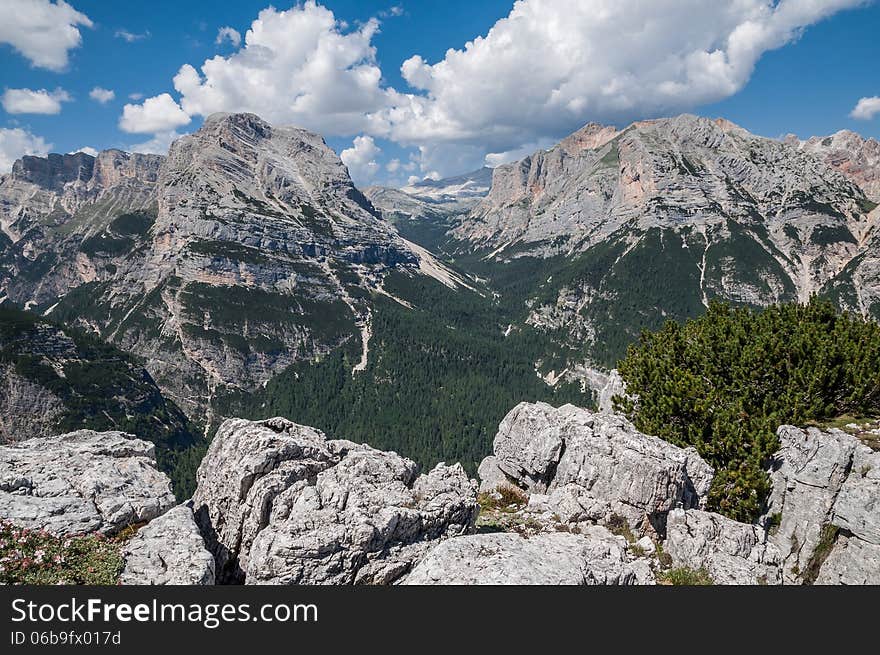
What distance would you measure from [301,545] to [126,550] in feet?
21.8

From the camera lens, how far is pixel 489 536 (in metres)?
20.5

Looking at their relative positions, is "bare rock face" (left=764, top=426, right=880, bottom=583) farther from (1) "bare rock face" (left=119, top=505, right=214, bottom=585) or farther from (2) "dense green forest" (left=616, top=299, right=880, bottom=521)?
(1) "bare rock face" (left=119, top=505, right=214, bottom=585)

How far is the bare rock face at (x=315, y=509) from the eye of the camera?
59.5 ft

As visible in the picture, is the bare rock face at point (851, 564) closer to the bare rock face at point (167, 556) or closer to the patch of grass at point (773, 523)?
the patch of grass at point (773, 523)

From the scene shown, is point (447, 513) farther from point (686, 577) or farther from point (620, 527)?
point (686, 577)

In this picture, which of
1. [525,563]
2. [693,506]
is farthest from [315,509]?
[693,506]

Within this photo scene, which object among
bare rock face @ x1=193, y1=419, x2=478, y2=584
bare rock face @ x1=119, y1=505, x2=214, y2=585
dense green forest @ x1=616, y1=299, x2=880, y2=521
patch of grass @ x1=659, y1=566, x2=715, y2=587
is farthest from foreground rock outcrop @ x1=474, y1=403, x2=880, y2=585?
bare rock face @ x1=119, y1=505, x2=214, y2=585

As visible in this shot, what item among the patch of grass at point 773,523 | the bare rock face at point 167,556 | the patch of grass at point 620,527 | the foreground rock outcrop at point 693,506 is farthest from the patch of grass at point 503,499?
the bare rock face at point 167,556

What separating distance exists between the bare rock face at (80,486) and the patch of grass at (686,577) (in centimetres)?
2349

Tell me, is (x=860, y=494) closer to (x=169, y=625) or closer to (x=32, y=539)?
(x=169, y=625)

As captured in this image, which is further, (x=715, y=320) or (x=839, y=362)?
(x=715, y=320)

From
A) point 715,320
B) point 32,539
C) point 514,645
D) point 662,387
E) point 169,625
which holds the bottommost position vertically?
point 514,645

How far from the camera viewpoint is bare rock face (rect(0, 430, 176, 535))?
1911cm

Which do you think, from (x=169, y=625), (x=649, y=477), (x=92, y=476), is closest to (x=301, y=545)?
(x=169, y=625)
